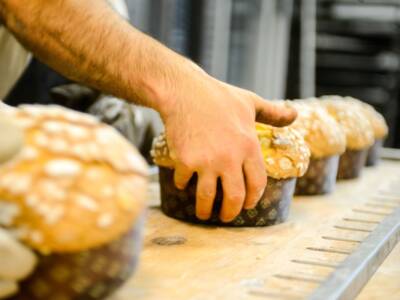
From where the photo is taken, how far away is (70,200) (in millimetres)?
977

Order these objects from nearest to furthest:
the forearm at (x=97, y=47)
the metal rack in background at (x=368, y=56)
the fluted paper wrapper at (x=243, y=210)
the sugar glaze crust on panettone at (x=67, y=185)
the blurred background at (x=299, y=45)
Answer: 1. the sugar glaze crust on panettone at (x=67, y=185)
2. the forearm at (x=97, y=47)
3. the fluted paper wrapper at (x=243, y=210)
4. the blurred background at (x=299, y=45)
5. the metal rack in background at (x=368, y=56)

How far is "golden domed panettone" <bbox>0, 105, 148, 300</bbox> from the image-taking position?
38.1 inches

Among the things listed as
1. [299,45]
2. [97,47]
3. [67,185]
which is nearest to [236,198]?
[97,47]

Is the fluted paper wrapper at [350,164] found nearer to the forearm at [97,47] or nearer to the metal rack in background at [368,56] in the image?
the forearm at [97,47]

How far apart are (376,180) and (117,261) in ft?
6.15

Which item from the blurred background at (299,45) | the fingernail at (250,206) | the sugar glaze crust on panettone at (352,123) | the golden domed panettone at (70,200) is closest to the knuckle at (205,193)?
the fingernail at (250,206)

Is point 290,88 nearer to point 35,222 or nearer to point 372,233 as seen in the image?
point 372,233

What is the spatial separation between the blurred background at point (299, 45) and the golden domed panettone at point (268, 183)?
2.86m

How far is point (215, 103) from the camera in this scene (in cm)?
166

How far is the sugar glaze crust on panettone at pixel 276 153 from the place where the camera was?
1.88 m

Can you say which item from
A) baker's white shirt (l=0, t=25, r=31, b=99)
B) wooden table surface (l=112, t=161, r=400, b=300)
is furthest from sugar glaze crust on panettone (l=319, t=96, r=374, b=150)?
baker's white shirt (l=0, t=25, r=31, b=99)

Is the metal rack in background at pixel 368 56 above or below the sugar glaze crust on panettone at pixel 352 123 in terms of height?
above

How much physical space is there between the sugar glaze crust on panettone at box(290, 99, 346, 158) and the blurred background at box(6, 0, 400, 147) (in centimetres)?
245

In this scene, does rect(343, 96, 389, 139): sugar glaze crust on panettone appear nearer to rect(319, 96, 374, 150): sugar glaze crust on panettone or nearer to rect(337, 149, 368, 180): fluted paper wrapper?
rect(319, 96, 374, 150): sugar glaze crust on panettone
